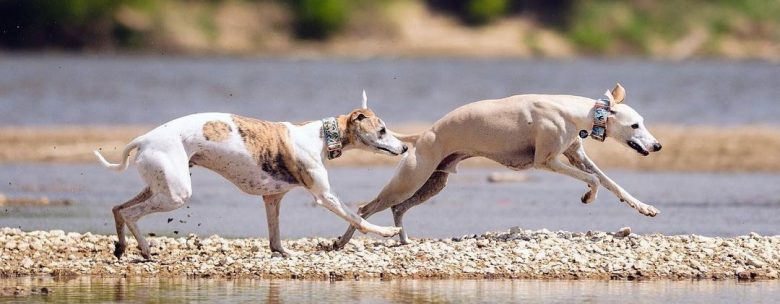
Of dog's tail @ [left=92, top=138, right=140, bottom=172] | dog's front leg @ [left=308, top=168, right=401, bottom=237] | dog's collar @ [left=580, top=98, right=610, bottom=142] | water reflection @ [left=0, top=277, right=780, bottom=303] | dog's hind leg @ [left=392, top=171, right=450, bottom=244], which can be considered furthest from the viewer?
dog's hind leg @ [left=392, top=171, right=450, bottom=244]

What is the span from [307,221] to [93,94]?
27284 mm

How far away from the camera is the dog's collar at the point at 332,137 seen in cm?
1531

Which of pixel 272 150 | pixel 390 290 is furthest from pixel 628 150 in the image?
pixel 390 290

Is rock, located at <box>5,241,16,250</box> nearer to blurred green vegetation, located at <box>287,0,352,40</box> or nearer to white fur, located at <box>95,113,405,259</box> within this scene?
white fur, located at <box>95,113,405,259</box>

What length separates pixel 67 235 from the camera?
55.3 ft

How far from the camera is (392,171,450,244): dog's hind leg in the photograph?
53.8 feet

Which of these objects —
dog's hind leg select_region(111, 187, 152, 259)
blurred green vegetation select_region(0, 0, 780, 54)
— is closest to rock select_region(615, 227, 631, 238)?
dog's hind leg select_region(111, 187, 152, 259)

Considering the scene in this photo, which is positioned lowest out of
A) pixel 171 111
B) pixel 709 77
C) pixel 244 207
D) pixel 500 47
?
pixel 244 207

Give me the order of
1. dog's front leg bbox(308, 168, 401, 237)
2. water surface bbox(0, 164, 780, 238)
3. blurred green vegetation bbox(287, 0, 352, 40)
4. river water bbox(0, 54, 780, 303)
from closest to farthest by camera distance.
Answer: river water bbox(0, 54, 780, 303) → dog's front leg bbox(308, 168, 401, 237) → water surface bbox(0, 164, 780, 238) → blurred green vegetation bbox(287, 0, 352, 40)

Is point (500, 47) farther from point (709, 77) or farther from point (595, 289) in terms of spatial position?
point (595, 289)

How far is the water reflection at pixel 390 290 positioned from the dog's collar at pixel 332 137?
1.27 meters

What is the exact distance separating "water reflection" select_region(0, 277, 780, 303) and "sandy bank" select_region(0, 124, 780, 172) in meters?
11.9

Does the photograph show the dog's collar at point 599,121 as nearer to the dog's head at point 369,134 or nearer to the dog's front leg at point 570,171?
the dog's front leg at point 570,171

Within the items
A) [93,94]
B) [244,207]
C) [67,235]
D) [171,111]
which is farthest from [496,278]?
[93,94]
